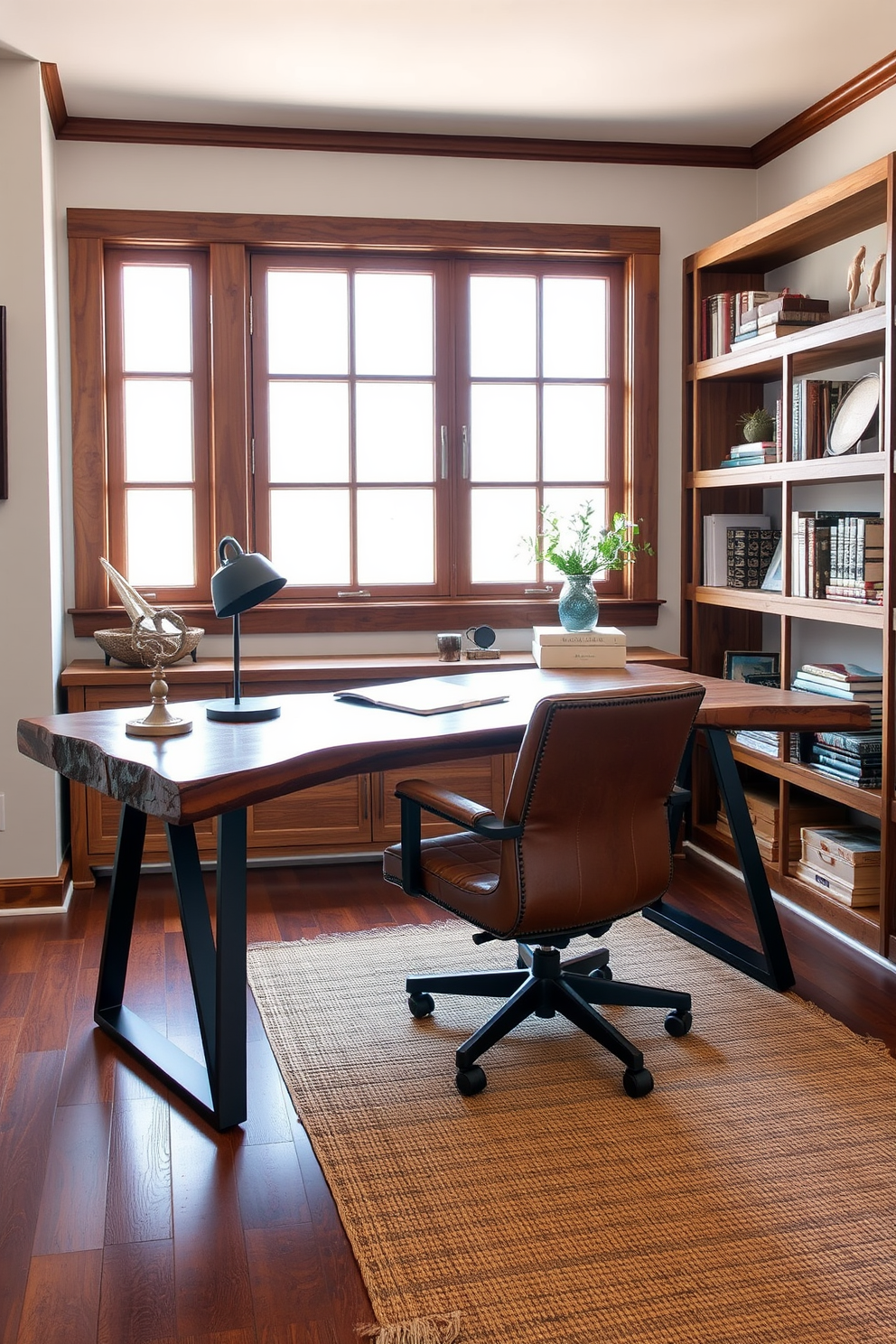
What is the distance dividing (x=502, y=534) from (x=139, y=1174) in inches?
120

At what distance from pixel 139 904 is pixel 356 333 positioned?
2272 mm

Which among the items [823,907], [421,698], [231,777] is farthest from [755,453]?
[231,777]

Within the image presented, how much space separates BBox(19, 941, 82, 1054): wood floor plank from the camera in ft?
9.72

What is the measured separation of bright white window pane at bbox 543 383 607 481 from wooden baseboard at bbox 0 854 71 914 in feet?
7.89

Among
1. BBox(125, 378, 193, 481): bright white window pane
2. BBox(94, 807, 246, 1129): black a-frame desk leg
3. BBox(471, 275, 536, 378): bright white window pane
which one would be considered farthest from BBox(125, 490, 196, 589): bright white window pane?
BBox(94, 807, 246, 1129): black a-frame desk leg

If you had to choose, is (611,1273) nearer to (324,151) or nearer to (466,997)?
(466,997)

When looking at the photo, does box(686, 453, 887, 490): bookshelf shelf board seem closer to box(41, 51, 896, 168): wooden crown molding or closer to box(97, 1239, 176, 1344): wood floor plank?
box(41, 51, 896, 168): wooden crown molding

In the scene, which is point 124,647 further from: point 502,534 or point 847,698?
point 847,698

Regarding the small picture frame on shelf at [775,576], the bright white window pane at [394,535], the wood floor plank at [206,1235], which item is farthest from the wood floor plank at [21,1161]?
the small picture frame on shelf at [775,576]

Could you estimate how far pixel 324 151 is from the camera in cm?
451

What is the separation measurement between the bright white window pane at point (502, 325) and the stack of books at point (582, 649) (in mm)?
1406

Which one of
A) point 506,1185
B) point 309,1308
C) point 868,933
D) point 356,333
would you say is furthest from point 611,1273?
point 356,333

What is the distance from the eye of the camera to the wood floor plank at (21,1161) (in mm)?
1994

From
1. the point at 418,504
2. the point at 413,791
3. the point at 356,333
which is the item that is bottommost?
the point at 413,791
